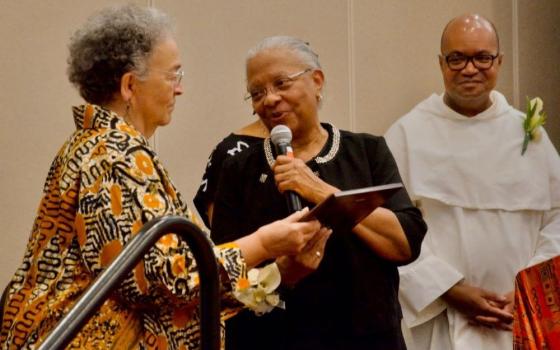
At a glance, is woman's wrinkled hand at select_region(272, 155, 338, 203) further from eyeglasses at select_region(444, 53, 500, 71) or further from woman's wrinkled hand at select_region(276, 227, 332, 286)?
eyeglasses at select_region(444, 53, 500, 71)

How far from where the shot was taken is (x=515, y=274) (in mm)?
4656

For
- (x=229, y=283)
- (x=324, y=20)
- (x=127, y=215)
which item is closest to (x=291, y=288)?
(x=229, y=283)

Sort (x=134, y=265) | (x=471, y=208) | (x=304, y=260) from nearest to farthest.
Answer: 1. (x=134, y=265)
2. (x=304, y=260)
3. (x=471, y=208)

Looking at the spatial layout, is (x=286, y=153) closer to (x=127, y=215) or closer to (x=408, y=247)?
(x=408, y=247)

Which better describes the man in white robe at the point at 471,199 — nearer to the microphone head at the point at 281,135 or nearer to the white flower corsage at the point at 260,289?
the microphone head at the point at 281,135

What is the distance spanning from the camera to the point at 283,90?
3535 millimetres

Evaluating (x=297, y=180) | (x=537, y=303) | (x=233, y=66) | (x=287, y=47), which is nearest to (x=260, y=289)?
(x=297, y=180)

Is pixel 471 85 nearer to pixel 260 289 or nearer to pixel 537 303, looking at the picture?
pixel 537 303

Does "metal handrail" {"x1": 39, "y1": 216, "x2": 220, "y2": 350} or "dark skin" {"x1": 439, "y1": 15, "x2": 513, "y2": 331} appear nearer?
"metal handrail" {"x1": 39, "y1": 216, "x2": 220, "y2": 350}

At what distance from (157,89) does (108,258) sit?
55 cm

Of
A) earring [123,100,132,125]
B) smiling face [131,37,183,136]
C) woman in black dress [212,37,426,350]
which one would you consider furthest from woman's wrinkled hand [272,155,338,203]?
earring [123,100,132,125]

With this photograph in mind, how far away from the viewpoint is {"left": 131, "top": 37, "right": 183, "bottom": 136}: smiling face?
9.73 ft

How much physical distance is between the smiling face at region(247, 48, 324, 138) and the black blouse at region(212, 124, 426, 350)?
0.34ft

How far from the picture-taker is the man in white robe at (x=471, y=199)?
454 cm
